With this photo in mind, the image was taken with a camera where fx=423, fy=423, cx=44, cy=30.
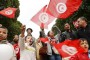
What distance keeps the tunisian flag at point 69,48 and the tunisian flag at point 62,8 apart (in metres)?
2.53

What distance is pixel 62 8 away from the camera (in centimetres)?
1218

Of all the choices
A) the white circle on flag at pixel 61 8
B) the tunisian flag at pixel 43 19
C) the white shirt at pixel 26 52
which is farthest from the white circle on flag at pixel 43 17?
the white shirt at pixel 26 52

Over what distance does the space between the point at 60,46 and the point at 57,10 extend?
3.06 m

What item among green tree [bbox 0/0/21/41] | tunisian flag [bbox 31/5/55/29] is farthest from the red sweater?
green tree [bbox 0/0/21/41]

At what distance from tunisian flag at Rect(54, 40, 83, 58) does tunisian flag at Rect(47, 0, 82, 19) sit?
8.32 feet

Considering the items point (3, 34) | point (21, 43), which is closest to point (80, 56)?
point (21, 43)

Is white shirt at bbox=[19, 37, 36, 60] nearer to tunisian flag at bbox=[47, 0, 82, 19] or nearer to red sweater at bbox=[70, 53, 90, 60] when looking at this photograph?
red sweater at bbox=[70, 53, 90, 60]

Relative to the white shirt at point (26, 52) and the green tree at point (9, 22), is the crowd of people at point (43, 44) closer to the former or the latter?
the white shirt at point (26, 52)

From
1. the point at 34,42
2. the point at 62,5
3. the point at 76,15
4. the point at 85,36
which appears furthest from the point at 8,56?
the point at 76,15

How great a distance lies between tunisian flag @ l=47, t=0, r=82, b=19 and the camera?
12.3 meters

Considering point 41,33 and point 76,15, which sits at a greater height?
point 76,15

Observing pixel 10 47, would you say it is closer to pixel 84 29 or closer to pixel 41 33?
pixel 84 29

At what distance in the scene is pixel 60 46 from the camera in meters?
9.60

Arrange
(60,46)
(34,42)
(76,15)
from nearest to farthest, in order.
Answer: (60,46) → (34,42) → (76,15)
